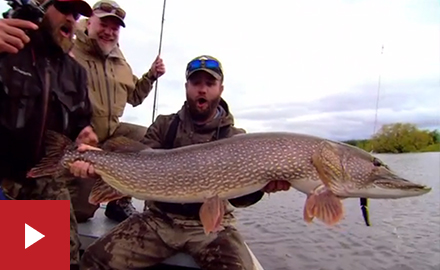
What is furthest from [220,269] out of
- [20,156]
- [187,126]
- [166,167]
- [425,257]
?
[425,257]

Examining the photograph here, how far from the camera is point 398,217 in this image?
9305mm

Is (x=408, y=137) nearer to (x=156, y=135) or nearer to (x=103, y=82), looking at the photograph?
(x=103, y=82)

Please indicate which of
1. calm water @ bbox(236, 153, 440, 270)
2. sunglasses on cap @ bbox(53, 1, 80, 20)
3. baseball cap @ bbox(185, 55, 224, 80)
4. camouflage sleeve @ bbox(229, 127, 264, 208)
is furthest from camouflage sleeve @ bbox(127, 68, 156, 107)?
calm water @ bbox(236, 153, 440, 270)

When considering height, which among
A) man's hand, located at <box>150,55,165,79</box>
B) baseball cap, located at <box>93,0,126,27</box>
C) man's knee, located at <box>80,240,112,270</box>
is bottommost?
man's knee, located at <box>80,240,112,270</box>

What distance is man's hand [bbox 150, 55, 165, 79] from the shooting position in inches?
177

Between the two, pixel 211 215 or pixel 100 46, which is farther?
pixel 100 46

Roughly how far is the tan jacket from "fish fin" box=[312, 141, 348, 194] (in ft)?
7.10

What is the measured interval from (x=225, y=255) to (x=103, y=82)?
213cm

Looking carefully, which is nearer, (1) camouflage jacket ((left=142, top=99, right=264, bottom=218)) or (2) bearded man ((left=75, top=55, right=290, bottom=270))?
(2) bearded man ((left=75, top=55, right=290, bottom=270))

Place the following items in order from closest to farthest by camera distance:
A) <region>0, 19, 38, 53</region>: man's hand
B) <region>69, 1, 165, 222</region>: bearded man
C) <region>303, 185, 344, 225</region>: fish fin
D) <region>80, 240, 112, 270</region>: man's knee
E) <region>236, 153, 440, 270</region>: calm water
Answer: <region>0, 19, 38, 53</region>: man's hand → <region>303, 185, 344, 225</region>: fish fin → <region>80, 240, 112, 270</region>: man's knee → <region>69, 1, 165, 222</region>: bearded man → <region>236, 153, 440, 270</region>: calm water

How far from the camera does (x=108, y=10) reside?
3.82m

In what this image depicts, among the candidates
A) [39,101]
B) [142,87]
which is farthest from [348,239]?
[39,101]

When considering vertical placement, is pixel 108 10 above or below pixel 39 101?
above

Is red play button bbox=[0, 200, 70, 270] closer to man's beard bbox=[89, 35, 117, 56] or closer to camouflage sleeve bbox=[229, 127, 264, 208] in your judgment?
camouflage sleeve bbox=[229, 127, 264, 208]
